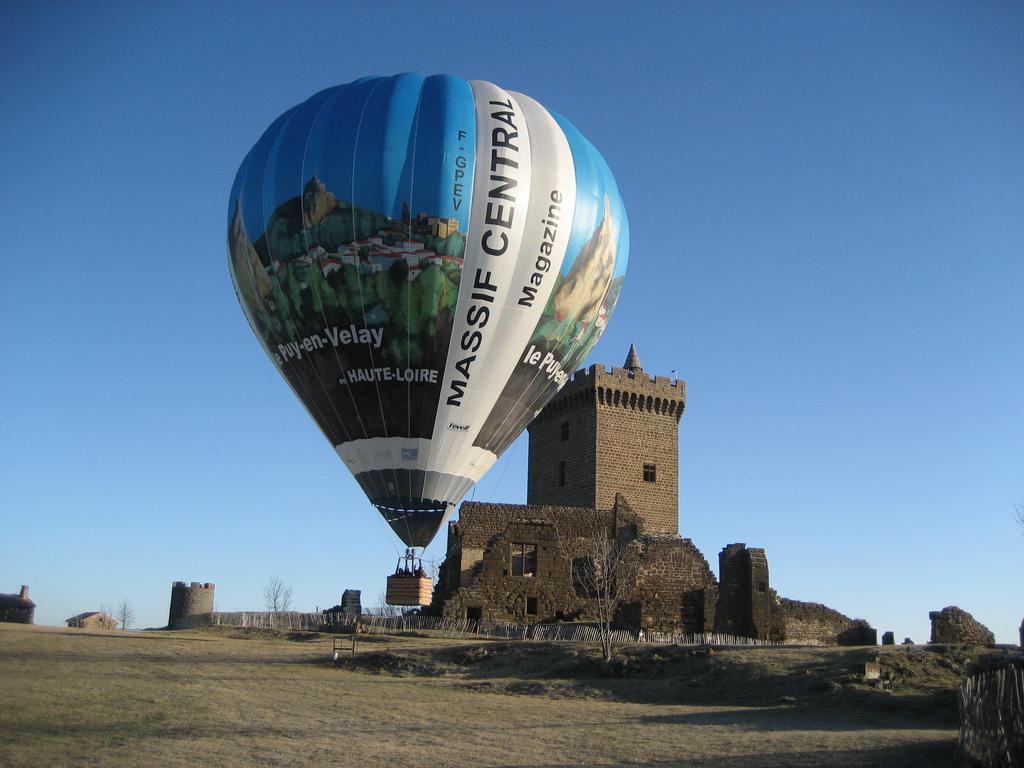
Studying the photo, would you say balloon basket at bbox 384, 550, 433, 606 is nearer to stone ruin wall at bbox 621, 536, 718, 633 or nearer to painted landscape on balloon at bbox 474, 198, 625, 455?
painted landscape on balloon at bbox 474, 198, 625, 455

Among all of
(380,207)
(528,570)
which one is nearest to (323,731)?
(380,207)

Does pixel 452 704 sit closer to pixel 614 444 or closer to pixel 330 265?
pixel 330 265

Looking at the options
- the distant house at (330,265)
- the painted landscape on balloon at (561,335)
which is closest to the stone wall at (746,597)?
the painted landscape on balloon at (561,335)

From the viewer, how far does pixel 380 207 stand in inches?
967

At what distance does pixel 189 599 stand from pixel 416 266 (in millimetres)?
27933

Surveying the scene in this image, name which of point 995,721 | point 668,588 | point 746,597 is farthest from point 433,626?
point 995,721

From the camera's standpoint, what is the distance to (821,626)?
40438mm

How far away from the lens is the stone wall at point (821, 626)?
131 ft

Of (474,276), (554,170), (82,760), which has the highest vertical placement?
(554,170)

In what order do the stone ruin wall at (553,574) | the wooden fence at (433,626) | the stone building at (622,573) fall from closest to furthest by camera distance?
the wooden fence at (433,626)
the stone ruin wall at (553,574)
the stone building at (622,573)

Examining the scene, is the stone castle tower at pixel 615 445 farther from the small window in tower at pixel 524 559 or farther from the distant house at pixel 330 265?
the distant house at pixel 330 265

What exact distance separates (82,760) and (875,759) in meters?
10.7

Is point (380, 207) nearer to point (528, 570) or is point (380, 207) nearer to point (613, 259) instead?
point (613, 259)

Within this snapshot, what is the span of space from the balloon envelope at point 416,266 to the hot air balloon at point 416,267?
0.04 metres
